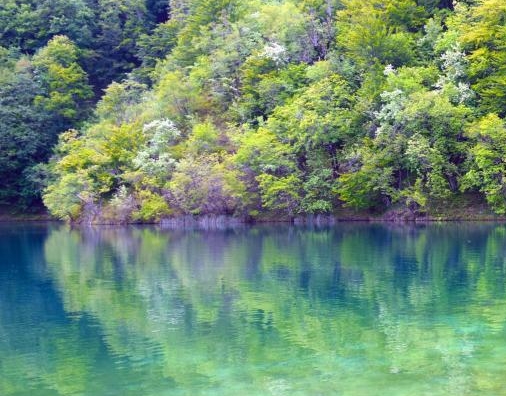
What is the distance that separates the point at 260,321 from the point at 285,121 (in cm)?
3219

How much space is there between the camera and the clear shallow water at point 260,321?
10.7 m

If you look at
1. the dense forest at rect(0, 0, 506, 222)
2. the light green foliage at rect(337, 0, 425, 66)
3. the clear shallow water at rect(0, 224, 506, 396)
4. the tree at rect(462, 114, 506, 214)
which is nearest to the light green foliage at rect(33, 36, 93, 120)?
the dense forest at rect(0, 0, 506, 222)

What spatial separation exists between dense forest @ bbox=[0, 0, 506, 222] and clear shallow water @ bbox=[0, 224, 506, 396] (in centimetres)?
1378

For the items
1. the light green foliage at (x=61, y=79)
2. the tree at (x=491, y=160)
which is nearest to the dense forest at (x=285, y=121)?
the tree at (x=491, y=160)

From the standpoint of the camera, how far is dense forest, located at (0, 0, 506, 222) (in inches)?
1665

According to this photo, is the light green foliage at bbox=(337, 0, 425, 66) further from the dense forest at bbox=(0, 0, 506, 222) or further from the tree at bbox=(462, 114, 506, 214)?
the tree at bbox=(462, 114, 506, 214)

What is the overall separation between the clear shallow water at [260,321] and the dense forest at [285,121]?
13.8 meters

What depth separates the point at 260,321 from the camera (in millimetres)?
15047

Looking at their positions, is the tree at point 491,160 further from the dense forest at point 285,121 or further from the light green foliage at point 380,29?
the light green foliage at point 380,29

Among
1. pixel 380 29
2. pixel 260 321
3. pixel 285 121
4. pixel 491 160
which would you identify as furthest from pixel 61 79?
pixel 260 321

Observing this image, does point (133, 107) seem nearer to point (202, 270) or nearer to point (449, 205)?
point (449, 205)

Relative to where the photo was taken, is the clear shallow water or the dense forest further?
the dense forest

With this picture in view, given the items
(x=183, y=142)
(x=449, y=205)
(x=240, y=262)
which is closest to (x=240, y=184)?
(x=183, y=142)

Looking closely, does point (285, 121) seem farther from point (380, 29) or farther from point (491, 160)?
point (491, 160)
